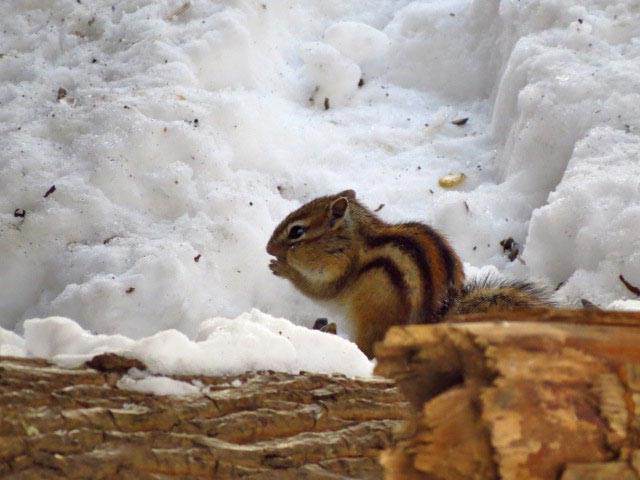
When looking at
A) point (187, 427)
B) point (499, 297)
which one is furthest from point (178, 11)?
point (187, 427)

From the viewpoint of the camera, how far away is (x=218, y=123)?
4.68 metres

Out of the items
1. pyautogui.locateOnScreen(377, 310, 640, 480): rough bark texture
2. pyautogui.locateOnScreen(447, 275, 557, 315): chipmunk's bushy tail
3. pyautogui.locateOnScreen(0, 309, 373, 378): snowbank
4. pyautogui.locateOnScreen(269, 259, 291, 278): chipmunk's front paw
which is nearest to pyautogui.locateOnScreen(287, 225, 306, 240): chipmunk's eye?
pyautogui.locateOnScreen(269, 259, 291, 278): chipmunk's front paw

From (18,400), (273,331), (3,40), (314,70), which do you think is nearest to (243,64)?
(314,70)

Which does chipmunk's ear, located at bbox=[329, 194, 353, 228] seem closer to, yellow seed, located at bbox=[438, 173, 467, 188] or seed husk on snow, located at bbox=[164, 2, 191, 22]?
yellow seed, located at bbox=[438, 173, 467, 188]

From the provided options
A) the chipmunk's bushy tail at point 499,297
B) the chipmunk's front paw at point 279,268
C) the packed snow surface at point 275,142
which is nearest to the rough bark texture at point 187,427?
the chipmunk's bushy tail at point 499,297

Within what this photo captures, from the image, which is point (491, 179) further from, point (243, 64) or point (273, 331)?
point (273, 331)

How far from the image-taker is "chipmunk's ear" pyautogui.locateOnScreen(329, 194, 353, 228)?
402cm

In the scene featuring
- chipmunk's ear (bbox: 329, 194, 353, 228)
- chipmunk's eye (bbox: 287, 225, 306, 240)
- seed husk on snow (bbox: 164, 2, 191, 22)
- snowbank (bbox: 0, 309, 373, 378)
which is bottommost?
snowbank (bbox: 0, 309, 373, 378)

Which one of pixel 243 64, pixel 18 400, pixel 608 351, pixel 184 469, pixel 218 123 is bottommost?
pixel 184 469

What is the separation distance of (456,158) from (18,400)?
11.8ft

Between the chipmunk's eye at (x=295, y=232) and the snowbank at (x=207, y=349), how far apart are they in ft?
4.61

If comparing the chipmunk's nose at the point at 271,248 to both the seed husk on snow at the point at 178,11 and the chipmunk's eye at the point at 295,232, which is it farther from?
the seed husk on snow at the point at 178,11

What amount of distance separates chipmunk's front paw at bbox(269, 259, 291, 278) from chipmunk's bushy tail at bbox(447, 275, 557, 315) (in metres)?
1.03

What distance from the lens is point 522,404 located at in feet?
5.65
